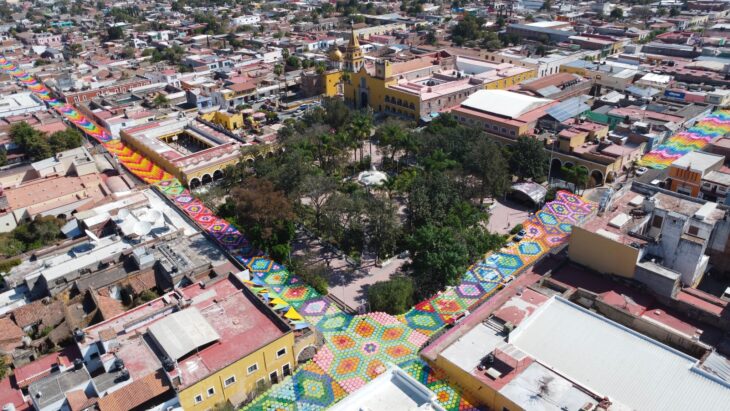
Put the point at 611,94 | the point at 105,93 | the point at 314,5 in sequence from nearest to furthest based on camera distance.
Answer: the point at 611,94
the point at 105,93
the point at 314,5

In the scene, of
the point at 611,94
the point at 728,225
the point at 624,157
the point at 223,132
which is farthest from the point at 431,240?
the point at 611,94

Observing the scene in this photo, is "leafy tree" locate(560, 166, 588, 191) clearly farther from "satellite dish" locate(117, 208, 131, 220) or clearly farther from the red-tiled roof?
the red-tiled roof

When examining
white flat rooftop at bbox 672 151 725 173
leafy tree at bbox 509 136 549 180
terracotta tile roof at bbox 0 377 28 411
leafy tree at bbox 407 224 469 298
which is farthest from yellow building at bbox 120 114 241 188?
white flat rooftop at bbox 672 151 725 173

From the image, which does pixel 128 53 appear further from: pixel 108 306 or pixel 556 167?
pixel 556 167

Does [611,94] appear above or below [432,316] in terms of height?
above

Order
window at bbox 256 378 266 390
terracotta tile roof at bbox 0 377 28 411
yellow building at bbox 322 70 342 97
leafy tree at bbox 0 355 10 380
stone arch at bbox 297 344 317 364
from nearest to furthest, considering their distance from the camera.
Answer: terracotta tile roof at bbox 0 377 28 411 < window at bbox 256 378 266 390 < leafy tree at bbox 0 355 10 380 < stone arch at bbox 297 344 317 364 < yellow building at bbox 322 70 342 97

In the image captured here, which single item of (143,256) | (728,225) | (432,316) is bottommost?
(432,316)

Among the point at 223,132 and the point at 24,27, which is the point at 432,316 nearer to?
the point at 223,132

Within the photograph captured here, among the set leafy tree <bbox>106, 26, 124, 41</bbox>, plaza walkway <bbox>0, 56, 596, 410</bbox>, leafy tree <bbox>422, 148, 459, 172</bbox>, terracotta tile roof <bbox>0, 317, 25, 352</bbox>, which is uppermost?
leafy tree <bbox>106, 26, 124, 41</bbox>
